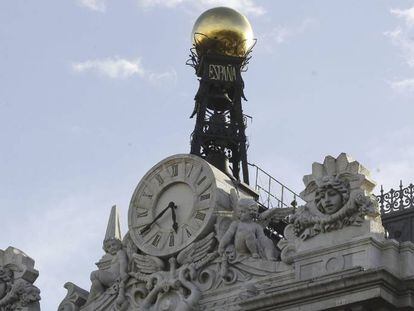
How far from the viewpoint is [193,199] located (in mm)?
45406

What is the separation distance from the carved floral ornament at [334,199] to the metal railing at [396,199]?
3320 millimetres

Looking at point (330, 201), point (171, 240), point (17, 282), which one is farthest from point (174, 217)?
point (17, 282)

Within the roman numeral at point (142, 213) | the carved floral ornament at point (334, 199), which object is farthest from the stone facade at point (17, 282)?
the carved floral ornament at point (334, 199)

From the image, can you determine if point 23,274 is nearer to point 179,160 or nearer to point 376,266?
point 179,160

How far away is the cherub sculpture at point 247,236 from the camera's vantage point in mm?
43750

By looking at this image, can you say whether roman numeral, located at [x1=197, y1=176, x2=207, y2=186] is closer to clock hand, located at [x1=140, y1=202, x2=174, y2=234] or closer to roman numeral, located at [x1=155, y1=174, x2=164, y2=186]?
clock hand, located at [x1=140, y1=202, x2=174, y2=234]

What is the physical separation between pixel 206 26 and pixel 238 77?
1.99 m

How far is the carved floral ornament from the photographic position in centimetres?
4125

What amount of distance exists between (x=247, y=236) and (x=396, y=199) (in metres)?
4.36

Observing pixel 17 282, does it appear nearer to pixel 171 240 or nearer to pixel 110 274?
pixel 110 274

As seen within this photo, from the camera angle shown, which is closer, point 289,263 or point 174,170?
point 289,263

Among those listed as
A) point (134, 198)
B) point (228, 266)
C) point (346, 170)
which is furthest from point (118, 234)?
point (346, 170)

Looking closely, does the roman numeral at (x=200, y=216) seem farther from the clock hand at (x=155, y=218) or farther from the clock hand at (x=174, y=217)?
the clock hand at (x=155, y=218)

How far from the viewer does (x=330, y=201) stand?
41750 mm
